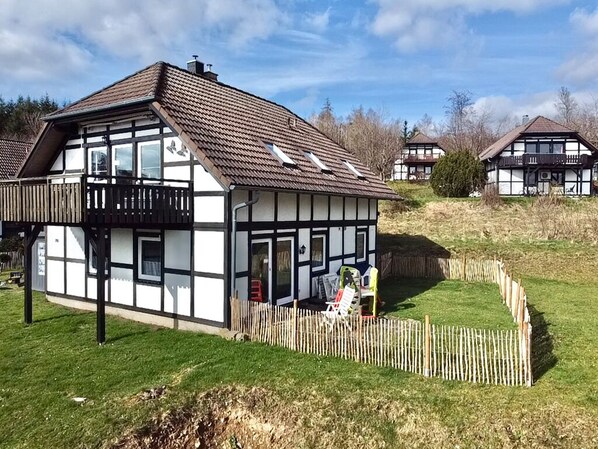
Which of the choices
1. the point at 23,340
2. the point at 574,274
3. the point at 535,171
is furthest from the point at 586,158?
the point at 23,340

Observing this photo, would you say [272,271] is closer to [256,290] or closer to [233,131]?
[256,290]

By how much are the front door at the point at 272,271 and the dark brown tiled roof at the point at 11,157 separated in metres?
19.2

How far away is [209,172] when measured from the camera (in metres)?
10.9

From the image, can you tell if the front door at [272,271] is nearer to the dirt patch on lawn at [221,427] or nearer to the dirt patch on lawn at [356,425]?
the dirt patch on lawn at [221,427]

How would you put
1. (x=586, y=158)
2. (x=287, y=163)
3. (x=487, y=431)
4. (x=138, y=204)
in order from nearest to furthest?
(x=487, y=431)
(x=138, y=204)
(x=287, y=163)
(x=586, y=158)

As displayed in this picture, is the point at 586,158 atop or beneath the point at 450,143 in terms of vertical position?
beneath

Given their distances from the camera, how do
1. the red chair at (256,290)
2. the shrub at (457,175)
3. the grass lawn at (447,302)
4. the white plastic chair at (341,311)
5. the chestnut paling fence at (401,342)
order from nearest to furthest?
the chestnut paling fence at (401,342)
the white plastic chair at (341,311)
the red chair at (256,290)
the grass lawn at (447,302)
the shrub at (457,175)

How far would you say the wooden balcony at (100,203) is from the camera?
9727 millimetres

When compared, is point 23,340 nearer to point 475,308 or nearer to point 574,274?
point 475,308

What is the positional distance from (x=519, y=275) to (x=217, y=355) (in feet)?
55.0

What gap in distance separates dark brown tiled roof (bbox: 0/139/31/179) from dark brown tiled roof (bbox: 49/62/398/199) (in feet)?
46.9

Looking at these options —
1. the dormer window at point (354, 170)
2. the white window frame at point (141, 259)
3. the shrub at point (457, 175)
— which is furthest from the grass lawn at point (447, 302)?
the shrub at point (457, 175)

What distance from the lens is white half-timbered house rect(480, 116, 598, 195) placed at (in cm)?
3722

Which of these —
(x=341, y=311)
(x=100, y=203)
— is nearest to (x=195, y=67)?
(x=100, y=203)
